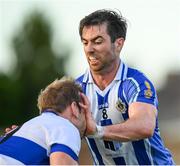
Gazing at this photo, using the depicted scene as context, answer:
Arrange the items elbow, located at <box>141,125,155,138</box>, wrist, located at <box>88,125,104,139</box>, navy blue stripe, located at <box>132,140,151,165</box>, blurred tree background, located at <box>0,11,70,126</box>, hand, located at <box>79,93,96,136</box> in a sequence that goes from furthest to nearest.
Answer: blurred tree background, located at <box>0,11,70,126</box>, navy blue stripe, located at <box>132,140,151,165</box>, elbow, located at <box>141,125,155,138</box>, wrist, located at <box>88,125,104,139</box>, hand, located at <box>79,93,96,136</box>

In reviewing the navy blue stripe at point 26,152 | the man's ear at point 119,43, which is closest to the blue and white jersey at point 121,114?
the man's ear at point 119,43

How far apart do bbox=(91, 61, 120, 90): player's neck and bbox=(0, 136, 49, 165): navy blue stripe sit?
6.89 ft

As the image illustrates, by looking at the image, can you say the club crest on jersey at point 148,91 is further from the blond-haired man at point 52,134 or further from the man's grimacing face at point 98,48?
the blond-haired man at point 52,134

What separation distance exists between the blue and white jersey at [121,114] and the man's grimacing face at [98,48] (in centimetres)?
19

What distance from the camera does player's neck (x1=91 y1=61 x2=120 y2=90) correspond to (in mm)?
8367

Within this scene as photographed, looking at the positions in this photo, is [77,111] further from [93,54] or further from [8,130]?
[93,54]

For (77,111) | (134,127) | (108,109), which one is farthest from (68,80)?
(108,109)

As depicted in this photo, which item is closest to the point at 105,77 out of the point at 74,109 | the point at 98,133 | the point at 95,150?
the point at 95,150

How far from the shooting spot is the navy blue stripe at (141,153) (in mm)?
8336

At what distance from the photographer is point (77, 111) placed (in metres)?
6.62

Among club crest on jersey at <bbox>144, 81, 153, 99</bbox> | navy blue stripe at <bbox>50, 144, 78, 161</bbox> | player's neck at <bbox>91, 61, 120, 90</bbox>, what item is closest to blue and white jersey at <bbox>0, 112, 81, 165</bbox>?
navy blue stripe at <bbox>50, 144, 78, 161</bbox>

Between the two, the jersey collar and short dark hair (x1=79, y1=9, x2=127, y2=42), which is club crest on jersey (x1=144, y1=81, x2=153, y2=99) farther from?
short dark hair (x1=79, y1=9, x2=127, y2=42)

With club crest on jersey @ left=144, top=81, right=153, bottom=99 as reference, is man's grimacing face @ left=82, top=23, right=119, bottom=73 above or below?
above

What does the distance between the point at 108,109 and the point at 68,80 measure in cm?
161
